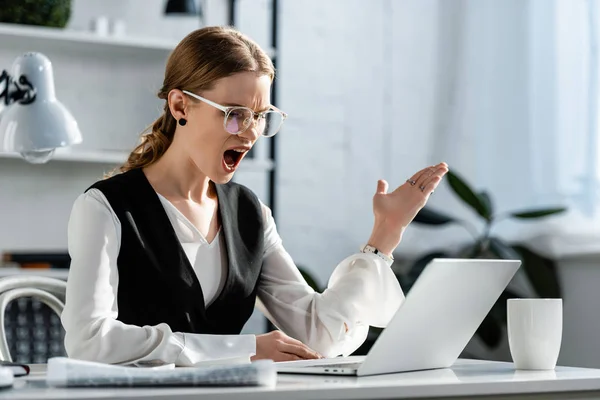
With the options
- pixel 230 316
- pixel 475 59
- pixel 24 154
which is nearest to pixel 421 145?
pixel 475 59

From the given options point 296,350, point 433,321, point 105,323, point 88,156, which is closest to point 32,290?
point 105,323

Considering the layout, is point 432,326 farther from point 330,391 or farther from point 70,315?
point 70,315

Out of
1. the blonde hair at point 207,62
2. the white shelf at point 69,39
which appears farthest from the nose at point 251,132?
the white shelf at point 69,39

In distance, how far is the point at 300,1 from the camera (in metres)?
3.66

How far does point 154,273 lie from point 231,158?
0.24 m

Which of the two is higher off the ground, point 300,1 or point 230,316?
point 300,1

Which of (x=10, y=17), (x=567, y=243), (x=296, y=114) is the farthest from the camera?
(x=296, y=114)

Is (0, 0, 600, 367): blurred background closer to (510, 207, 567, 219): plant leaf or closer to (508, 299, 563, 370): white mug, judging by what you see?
(510, 207, 567, 219): plant leaf

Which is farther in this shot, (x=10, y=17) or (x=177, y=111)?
(x=10, y=17)

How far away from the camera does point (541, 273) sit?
3.20m

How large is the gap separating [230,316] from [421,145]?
2.19 meters

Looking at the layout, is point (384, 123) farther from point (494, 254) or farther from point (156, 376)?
point (156, 376)

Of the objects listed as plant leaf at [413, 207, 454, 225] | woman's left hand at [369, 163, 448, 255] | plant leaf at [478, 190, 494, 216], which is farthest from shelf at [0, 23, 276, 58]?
woman's left hand at [369, 163, 448, 255]

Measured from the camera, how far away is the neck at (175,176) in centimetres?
178
